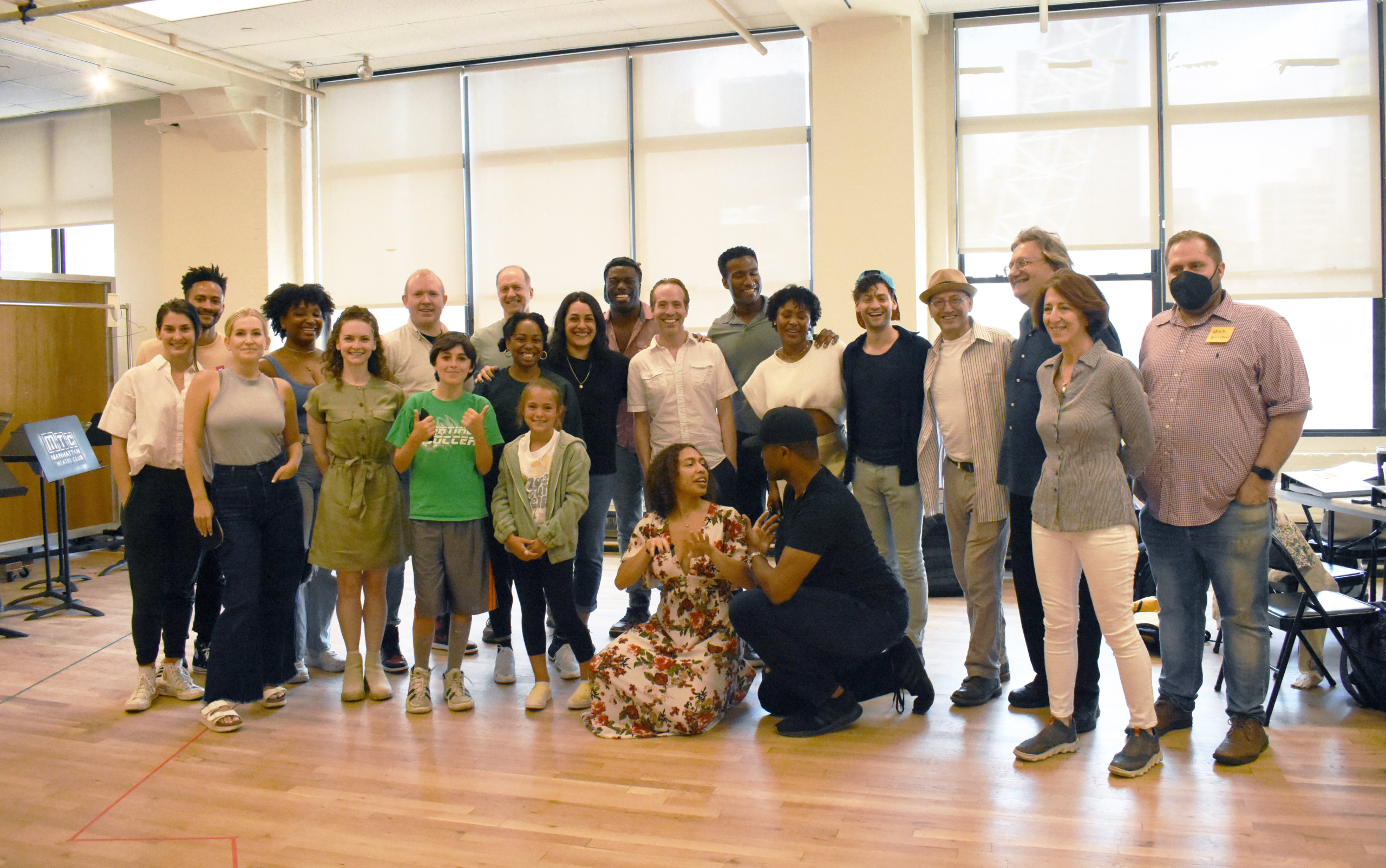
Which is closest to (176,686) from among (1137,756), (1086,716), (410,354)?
(410,354)

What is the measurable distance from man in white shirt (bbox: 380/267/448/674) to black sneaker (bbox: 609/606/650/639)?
1015 millimetres

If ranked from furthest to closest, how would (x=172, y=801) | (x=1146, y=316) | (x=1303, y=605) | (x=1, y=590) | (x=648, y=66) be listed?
(x=648, y=66) < (x=1146, y=316) < (x=1, y=590) < (x=1303, y=605) < (x=172, y=801)

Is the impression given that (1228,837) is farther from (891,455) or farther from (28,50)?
(28,50)

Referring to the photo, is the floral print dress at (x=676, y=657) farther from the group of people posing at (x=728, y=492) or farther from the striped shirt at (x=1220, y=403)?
the striped shirt at (x=1220, y=403)

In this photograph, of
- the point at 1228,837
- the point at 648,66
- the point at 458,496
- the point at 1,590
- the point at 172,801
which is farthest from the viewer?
the point at 648,66

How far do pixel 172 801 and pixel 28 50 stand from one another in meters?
6.82

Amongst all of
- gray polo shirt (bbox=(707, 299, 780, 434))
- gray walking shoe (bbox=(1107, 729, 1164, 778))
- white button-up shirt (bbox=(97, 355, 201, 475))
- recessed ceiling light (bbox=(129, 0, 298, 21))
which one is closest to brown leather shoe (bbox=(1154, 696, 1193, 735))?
gray walking shoe (bbox=(1107, 729, 1164, 778))

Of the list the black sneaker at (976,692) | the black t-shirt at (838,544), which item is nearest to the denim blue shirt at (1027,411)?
the black t-shirt at (838,544)

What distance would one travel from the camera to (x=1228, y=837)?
275cm

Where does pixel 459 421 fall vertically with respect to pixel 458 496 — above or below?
above

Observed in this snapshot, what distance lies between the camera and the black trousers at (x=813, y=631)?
3.65 m

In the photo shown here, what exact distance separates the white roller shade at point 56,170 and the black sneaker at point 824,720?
872cm

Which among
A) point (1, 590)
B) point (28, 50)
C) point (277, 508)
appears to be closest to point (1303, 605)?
point (277, 508)

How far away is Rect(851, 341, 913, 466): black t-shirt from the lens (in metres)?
4.01
